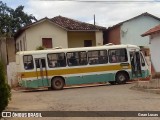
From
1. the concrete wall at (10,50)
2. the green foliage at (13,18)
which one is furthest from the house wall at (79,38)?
the green foliage at (13,18)

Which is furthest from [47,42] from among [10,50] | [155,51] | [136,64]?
[155,51]

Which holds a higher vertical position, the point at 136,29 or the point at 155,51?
the point at 136,29

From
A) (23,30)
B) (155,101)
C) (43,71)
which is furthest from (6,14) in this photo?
(155,101)

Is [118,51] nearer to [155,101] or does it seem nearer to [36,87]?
[36,87]

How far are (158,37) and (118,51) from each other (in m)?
3.19

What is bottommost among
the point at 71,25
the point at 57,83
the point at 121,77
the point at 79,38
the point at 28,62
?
the point at 57,83

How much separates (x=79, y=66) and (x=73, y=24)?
1445 centimetres

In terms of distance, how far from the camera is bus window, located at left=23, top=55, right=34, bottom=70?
27516mm

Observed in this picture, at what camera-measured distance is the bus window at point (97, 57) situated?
28719 millimetres

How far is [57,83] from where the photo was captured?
92.4 feet

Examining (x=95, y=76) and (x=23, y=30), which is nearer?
(x=95, y=76)

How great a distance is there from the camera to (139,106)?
14664mm

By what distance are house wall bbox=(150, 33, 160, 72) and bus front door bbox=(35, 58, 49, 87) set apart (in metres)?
7.57

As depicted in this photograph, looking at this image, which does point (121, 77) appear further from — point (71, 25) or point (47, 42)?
point (71, 25)
